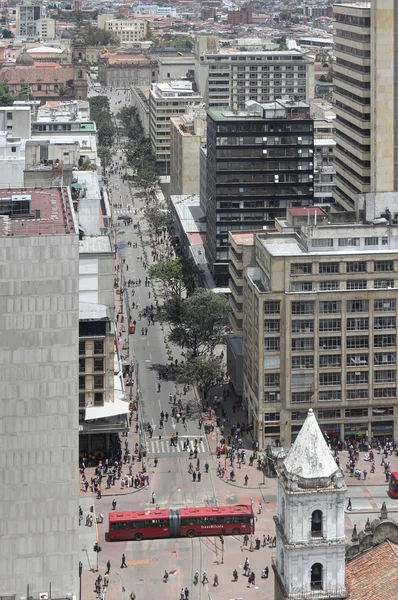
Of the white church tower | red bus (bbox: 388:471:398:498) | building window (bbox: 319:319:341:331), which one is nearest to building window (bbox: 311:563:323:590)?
the white church tower

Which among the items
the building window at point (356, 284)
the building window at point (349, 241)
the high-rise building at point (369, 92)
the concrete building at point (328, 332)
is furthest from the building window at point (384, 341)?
the high-rise building at point (369, 92)

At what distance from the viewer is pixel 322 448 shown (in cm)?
8431

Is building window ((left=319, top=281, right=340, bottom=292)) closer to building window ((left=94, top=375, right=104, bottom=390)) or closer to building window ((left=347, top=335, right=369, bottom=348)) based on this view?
building window ((left=347, top=335, right=369, bottom=348))

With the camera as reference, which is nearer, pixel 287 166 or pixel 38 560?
pixel 38 560

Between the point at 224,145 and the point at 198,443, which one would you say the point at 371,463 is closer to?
the point at 198,443

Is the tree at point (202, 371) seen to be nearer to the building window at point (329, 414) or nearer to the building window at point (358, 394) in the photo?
the building window at point (329, 414)

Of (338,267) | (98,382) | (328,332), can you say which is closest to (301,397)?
(328,332)

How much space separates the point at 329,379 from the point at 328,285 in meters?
9.23

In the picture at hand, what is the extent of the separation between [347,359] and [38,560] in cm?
4732

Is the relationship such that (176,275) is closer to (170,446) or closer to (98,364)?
(170,446)

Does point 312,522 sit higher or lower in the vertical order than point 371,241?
lower

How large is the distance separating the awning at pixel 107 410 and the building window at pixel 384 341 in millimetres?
24746

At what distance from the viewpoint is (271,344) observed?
13562 centimetres

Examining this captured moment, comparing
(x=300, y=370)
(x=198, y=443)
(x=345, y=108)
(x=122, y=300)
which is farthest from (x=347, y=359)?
(x=122, y=300)
